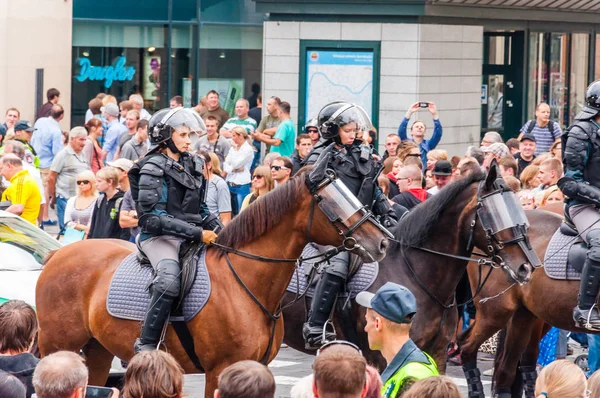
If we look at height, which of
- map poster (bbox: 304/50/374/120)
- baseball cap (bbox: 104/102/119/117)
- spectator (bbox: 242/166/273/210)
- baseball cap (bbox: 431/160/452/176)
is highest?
map poster (bbox: 304/50/374/120)

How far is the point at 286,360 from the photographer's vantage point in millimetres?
13125

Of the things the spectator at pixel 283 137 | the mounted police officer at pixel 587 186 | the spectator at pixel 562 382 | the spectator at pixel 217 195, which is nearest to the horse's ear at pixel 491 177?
the mounted police officer at pixel 587 186

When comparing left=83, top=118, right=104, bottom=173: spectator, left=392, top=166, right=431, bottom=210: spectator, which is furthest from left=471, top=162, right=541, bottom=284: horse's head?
left=83, top=118, right=104, bottom=173: spectator

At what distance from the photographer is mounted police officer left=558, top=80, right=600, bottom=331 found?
1030 cm

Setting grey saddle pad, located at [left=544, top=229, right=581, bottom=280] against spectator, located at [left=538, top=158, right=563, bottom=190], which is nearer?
grey saddle pad, located at [left=544, top=229, right=581, bottom=280]

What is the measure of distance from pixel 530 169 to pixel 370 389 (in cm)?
896

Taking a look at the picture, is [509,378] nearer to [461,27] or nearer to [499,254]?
[499,254]

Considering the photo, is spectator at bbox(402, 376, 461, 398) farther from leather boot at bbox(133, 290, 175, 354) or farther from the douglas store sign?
the douglas store sign

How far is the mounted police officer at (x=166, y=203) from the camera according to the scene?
8.45 metres

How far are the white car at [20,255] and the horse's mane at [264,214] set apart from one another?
→ 3457 millimetres

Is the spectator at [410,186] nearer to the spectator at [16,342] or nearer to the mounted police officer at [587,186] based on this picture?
the mounted police officer at [587,186]

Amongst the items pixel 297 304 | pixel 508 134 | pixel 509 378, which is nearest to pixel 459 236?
pixel 297 304

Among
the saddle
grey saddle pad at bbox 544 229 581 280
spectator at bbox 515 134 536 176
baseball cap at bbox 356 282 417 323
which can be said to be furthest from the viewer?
spectator at bbox 515 134 536 176

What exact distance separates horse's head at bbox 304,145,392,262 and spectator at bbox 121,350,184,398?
2.70 meters
